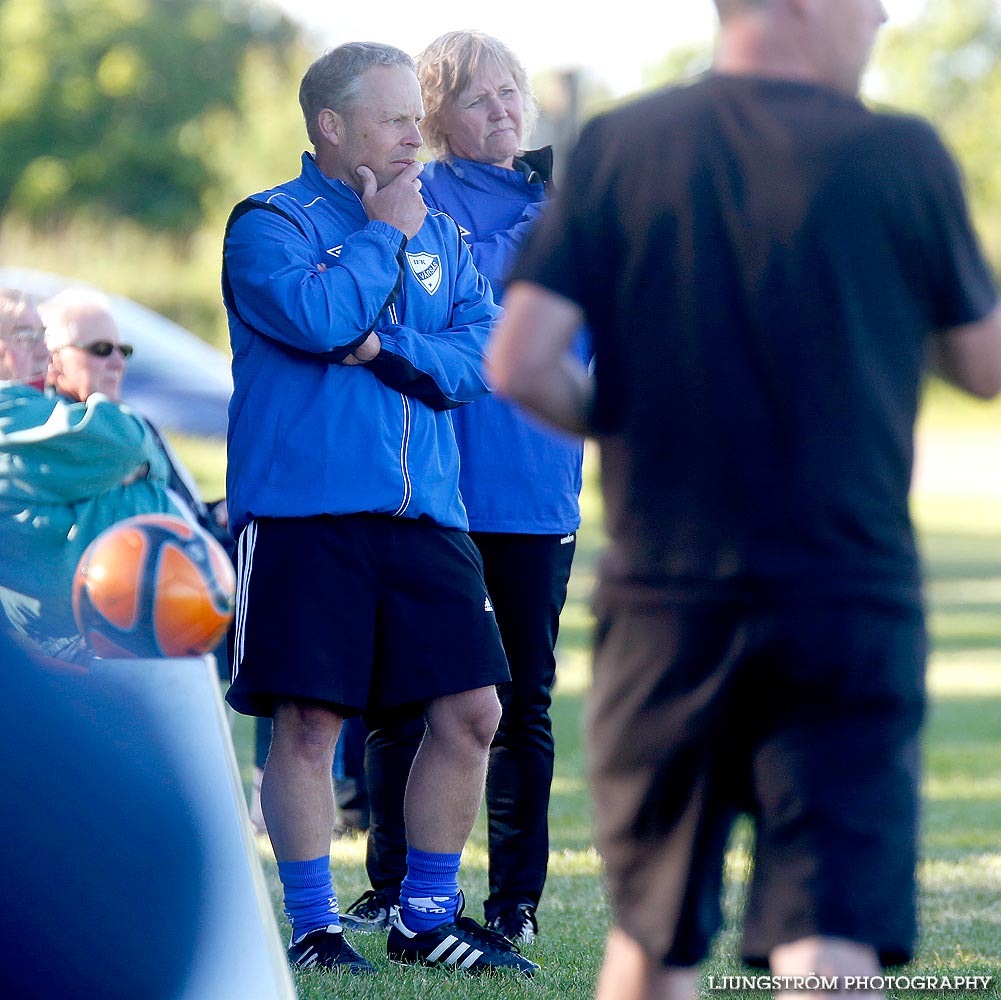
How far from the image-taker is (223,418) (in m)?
8.20

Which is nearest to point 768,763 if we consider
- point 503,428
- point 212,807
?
point 212,807

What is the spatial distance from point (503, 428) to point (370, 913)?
1372 mm

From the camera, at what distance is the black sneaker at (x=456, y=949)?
3846 mm

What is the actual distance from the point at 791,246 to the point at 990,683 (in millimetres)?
9828

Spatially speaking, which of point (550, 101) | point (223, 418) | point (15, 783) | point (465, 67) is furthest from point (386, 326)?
point (550, 101)

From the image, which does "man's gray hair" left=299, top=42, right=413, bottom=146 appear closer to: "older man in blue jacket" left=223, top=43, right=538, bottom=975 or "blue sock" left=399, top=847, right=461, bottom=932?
"older man in blue jacket" left=223, top=43, right=538, bottom=975

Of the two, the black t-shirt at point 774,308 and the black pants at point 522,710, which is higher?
the black t-shirt at point 774,308

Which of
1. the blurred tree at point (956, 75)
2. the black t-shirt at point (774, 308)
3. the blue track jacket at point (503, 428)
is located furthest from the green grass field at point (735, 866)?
the blurred tree at point (956, 75)

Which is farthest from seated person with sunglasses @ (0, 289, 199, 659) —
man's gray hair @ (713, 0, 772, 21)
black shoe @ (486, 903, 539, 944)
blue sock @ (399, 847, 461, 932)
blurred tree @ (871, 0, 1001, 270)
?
blurred tree @ (871, 0, 1001, 270)

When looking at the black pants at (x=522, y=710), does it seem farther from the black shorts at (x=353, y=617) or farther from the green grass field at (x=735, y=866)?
the black shorts at (x=353, y=617)

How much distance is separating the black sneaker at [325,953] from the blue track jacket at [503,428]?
1.08m

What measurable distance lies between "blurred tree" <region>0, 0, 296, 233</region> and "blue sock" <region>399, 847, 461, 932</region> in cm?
5339

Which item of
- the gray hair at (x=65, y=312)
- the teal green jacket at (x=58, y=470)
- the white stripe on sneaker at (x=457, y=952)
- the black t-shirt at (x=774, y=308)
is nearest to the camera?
the black t-shirt at (x=774, y=308)

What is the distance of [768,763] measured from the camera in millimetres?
2244
